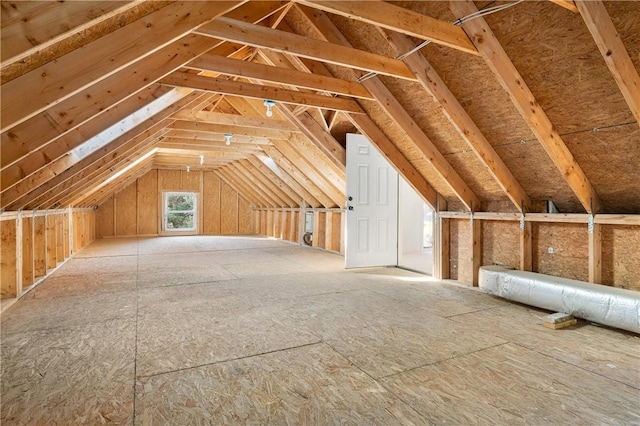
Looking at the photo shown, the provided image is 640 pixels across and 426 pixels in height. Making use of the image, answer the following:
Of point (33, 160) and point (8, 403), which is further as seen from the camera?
point (33, 160)

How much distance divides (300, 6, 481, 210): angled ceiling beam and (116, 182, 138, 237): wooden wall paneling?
9.54 meters

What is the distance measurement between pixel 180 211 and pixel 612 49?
11.7m

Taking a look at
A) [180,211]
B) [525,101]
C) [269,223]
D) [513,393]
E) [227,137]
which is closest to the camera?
[513,393]

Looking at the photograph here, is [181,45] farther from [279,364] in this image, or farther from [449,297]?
[449,297]

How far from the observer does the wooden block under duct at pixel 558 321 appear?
270cm

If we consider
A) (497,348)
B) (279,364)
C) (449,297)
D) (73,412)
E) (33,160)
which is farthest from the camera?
(449,297)

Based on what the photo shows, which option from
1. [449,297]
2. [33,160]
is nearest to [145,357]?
[33,160]

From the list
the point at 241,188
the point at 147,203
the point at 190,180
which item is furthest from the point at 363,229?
the point at 147,203

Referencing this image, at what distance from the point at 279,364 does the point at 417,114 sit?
9.49 feet

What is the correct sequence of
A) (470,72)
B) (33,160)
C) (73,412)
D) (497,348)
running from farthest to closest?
(470,72) < (33,160) < (497,348) < (73,412)

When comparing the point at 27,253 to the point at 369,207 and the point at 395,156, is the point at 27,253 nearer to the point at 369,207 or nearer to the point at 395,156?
the point at 369,207

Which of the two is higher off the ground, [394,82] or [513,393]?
[394,82]

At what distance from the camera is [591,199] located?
3.04 m

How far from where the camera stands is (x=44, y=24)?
4.14 ft
